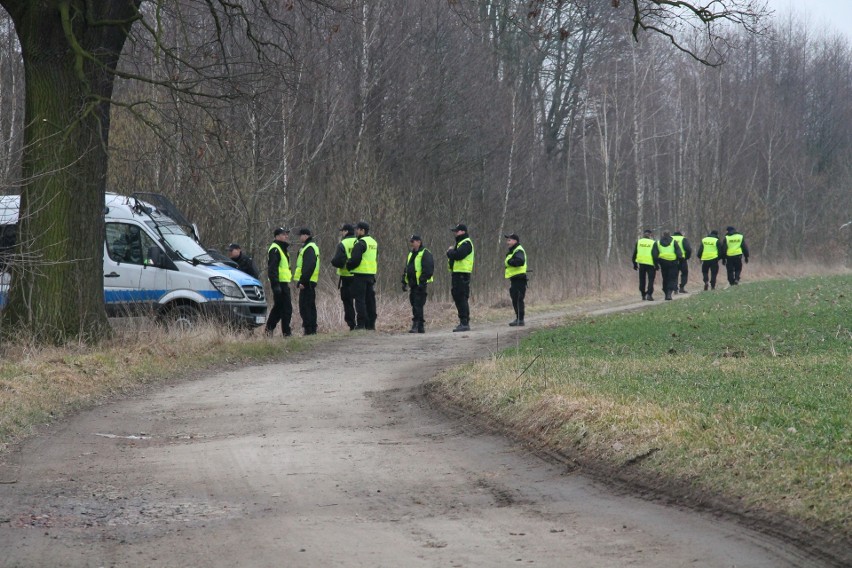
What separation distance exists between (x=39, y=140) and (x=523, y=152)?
27.7m

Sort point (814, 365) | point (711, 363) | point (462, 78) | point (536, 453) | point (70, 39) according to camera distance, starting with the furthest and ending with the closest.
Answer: point (462, 78) → point (70, 39) → point (711, 363) → point (814, 365) → point (536, 453)

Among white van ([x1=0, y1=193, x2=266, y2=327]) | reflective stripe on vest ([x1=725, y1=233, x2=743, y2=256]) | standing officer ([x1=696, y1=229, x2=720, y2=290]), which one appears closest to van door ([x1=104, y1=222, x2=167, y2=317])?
white van ([x1=0, y1=193, x2=266, y2=327])

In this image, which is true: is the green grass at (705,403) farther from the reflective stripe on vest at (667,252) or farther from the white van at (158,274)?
the reflective stripe on vest at (667,252)

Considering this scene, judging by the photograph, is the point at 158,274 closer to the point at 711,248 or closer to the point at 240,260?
the point at 240,260

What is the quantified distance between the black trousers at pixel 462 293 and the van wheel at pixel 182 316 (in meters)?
5.58

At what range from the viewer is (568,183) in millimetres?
51312

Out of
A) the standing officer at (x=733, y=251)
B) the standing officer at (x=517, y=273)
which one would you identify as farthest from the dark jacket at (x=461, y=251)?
the standing officer at (x=733, y=251)

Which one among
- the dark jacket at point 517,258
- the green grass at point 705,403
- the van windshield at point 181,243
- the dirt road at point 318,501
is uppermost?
the van windshield at point 181,243

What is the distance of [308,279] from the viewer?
69.1ft

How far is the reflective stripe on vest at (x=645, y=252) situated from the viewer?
33688 mm

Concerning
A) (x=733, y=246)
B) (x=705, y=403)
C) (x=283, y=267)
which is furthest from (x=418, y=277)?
(x=733, y=246)

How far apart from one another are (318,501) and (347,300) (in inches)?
598

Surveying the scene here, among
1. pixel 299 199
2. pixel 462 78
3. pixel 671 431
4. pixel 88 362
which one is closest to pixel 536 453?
pixel 671 431

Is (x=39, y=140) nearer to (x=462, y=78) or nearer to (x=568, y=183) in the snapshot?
(x=462, y=78)
